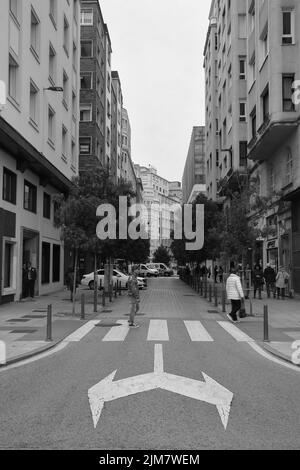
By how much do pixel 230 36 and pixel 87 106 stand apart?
13.7 m

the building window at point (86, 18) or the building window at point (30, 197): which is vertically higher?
the building window at point (86, 18)

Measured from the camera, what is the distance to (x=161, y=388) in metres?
7.54

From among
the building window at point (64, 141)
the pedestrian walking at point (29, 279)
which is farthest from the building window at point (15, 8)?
the pedestrian walking at point (29, 279)

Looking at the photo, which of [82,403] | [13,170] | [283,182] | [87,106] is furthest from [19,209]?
[87,106]

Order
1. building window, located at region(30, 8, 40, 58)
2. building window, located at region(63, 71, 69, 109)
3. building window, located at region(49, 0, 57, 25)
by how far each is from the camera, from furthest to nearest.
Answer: building window, located at region(63, 71, 69, 109), building window, located at region(49, 0, 57, 25), building window, located at region(30, 8, 40, 58)

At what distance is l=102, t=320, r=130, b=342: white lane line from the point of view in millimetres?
12997

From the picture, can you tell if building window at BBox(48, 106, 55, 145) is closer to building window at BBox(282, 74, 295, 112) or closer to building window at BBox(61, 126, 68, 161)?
building window at BBox(61, 126, 68, 161)

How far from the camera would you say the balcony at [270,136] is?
2550 cm

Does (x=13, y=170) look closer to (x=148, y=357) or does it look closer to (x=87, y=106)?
(x=148, y=357)

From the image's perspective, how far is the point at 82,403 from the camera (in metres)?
6.77

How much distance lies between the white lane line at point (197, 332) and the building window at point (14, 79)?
12520 mm

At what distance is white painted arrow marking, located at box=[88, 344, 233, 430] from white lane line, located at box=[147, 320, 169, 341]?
427cm

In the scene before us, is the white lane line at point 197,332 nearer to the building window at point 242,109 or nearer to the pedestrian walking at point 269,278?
the pedestrian walking at point 269,278

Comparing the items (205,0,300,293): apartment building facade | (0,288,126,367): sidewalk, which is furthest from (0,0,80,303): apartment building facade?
(205,0,300,293): apartment building facade
